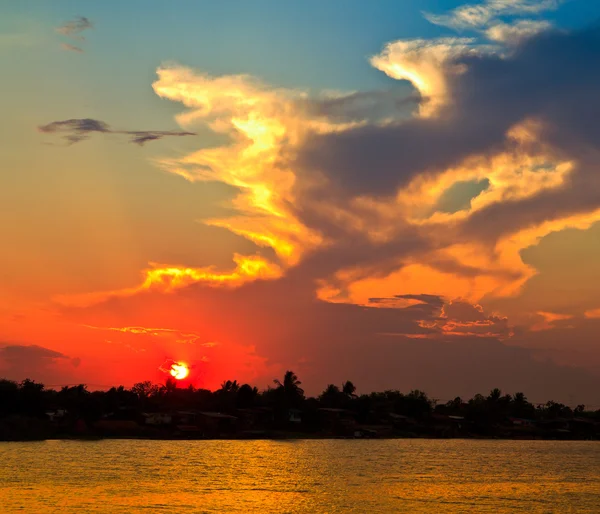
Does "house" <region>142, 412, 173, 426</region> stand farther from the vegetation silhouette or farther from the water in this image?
the water

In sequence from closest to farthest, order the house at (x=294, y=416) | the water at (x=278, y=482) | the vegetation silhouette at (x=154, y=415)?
1. the water at (x=278, y=482)
2. the vegetation silhouette at (x=154, y=415)
3. the house at (x=294, y=416)

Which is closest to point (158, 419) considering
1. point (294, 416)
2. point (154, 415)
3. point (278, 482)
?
point (154, 415)

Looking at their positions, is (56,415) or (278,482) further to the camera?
(56,415)

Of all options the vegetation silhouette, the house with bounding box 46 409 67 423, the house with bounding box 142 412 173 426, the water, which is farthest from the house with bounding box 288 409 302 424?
the house with bounding box 46 409 67 423

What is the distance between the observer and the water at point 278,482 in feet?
211

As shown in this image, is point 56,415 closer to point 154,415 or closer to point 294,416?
point 154,415

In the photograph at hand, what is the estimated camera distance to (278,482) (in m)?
85.4

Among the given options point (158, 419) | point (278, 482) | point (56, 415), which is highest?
point (56, 415)

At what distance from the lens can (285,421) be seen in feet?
615

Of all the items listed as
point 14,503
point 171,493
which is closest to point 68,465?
point 171,493

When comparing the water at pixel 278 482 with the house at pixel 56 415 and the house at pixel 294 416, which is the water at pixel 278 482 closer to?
the house at pixel 56 415

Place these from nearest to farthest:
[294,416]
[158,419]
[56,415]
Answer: [56,415]
[158,419]
[294,416]

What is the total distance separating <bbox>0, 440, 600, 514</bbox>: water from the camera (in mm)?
64312

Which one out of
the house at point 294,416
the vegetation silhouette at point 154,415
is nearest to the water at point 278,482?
the vegetation silhouette at point 154,415
